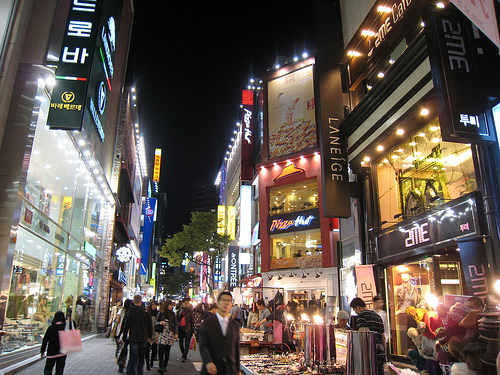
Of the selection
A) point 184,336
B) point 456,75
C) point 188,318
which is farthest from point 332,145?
point 184,336

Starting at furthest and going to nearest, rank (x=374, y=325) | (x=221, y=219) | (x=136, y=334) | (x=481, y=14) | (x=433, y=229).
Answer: (x=221, y=219) → (x=433, y=229) → (x=136, y=334) → (x=374, y=325) → (x=481, y=14)

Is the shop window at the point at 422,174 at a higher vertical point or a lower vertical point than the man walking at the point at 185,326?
higher

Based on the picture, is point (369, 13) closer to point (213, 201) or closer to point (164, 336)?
point (164, 336)

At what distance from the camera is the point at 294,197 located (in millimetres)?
24625

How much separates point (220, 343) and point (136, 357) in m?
4.46

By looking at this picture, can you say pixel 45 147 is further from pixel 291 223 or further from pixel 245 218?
pixel 245 218

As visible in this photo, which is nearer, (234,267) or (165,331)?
(165,331)

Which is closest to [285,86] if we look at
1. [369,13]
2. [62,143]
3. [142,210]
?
[369,13]

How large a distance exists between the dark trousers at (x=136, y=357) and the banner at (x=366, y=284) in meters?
6.88

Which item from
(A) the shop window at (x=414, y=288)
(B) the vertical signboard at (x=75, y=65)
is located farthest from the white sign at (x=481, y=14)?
(B) the vertical signboard at (x=75, y=65)

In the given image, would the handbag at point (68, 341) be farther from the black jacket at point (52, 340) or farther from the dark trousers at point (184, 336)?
the dark trousers at point (184, 336)

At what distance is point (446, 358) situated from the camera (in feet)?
20.9

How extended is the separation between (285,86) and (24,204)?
18.5 m

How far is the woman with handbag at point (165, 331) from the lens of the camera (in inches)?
405
